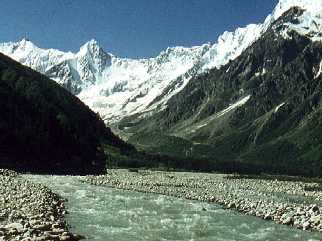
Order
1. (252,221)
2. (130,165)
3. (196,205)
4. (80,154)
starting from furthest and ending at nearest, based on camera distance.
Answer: (130,165) → (80,154) → (196,205) → (252,221)

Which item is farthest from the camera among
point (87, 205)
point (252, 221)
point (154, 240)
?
point (87, 205)

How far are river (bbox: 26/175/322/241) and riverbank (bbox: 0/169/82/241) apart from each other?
1544 mm

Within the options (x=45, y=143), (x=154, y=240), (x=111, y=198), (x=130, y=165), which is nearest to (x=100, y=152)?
Answer: (x=130, y=165)

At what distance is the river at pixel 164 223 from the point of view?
43.7 meters

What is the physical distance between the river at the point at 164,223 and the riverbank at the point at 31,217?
5.07ft

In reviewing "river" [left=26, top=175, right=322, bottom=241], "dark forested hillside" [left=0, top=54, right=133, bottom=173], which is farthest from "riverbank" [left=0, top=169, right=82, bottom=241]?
"dark forested hillside" [left=0, top=54, right=133, bottom=173]

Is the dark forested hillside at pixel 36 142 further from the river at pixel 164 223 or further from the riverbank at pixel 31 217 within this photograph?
the riverbank at pixel 31 217

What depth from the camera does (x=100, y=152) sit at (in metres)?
190

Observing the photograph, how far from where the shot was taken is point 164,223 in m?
49.8

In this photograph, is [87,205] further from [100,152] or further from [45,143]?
[100,152]

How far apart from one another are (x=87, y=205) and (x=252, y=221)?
57.5 feet

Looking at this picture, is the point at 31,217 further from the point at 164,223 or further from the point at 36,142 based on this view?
the point at 36,142

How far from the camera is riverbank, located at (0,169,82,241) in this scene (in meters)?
36.7

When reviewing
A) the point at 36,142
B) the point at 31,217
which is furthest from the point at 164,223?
Result: the point at 36,142
